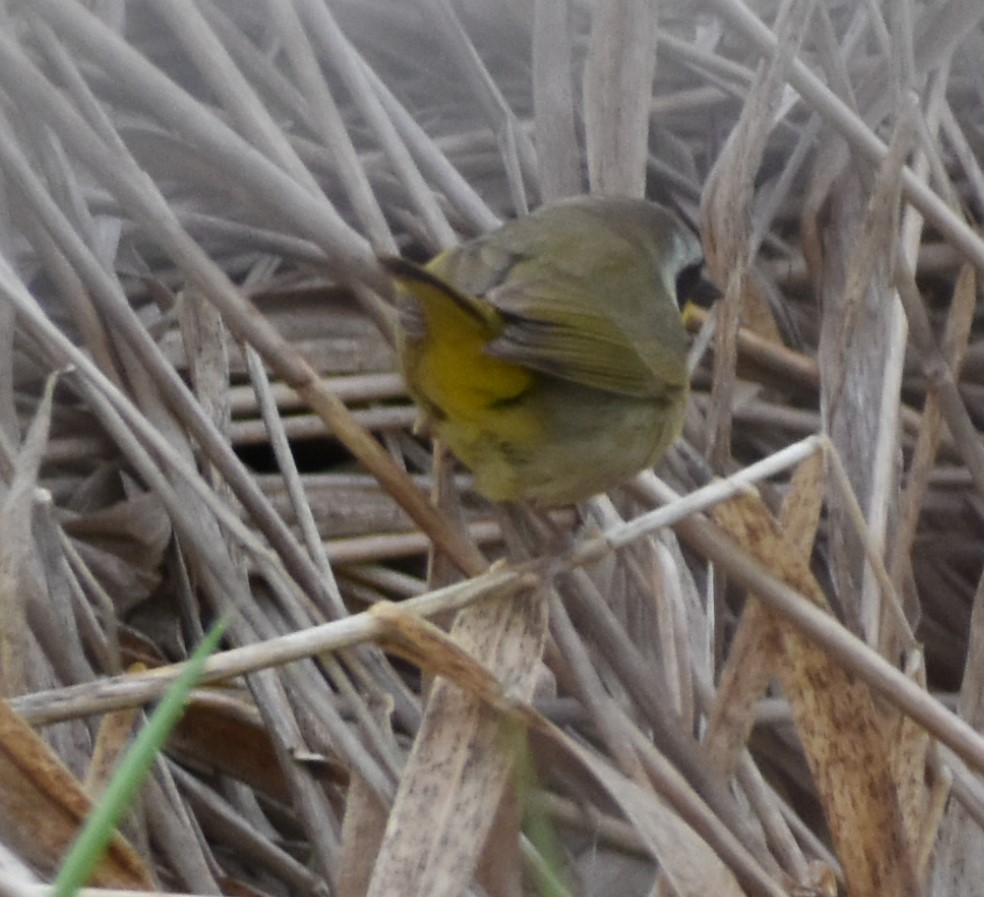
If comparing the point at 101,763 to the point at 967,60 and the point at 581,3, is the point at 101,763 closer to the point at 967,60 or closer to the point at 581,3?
the point at 581,3

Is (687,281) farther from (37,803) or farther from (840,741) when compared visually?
(37,803)

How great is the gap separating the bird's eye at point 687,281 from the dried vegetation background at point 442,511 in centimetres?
6

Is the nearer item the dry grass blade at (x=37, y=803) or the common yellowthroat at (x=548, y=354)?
the dry grass blade at (x=37, y=803)

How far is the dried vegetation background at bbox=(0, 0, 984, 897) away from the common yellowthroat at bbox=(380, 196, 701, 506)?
0.18ft

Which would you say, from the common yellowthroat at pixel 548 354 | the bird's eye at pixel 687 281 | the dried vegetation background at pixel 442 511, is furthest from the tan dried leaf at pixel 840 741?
the bird's eye at pixel 687 281

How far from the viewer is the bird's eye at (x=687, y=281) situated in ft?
5.06

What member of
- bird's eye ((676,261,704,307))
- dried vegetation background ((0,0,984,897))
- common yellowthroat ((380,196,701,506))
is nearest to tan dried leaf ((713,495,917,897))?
dried vegetation background ((0,0,984,897))

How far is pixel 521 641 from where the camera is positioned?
3.14 ft

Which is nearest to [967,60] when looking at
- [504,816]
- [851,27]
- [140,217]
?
[851,27]

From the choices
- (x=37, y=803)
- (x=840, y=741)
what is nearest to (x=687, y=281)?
(x=840, y=741)

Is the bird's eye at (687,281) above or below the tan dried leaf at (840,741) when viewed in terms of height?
above

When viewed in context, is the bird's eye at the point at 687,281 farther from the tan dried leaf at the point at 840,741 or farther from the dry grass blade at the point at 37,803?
the dry grass blade at the point at 37,803

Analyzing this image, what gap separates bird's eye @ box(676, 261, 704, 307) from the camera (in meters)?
1.54

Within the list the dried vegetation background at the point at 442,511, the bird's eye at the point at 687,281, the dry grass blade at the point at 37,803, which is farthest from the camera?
the bird's eye at the point at 687,281
